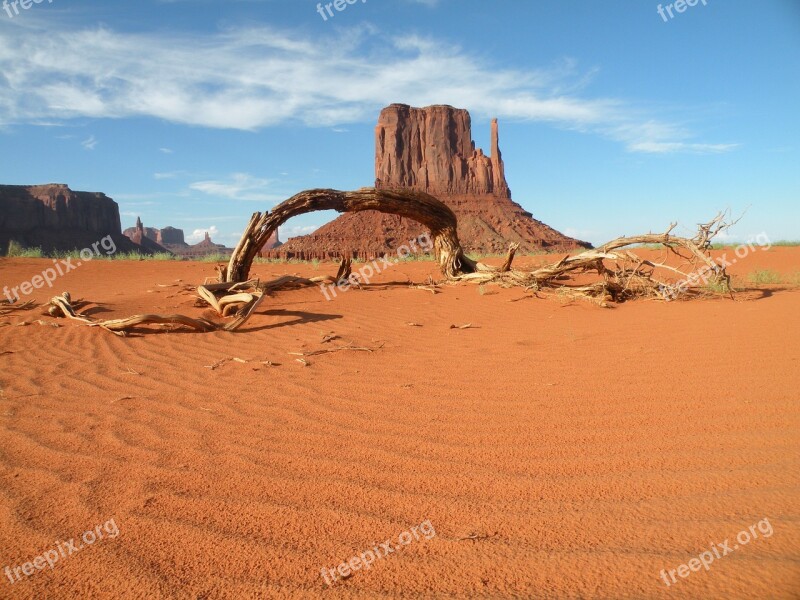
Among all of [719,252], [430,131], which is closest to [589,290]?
[719,252]

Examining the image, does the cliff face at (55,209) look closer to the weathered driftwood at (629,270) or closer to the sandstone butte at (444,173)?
the sandstone butte at (444,173)

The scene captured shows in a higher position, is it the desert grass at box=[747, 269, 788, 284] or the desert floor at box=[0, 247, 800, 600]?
the desert grass at box=[747, 269, 788, 284]

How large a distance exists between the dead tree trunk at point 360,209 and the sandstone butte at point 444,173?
158 feet

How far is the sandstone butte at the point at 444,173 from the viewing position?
5900 cm

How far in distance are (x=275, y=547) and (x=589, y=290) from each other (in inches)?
264

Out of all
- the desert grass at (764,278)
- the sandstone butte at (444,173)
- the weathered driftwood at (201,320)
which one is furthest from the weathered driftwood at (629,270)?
the sandstone butte at (444,173)

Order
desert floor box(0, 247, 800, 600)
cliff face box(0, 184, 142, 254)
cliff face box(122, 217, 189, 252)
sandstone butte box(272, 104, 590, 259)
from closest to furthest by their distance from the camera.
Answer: desert floor box(0, 247, 800, 600)
sandstone butte box(272, 104, 590, 259)
cliff face box(0, 184, 142, 254)
cliff face box(122, 217, 189, 252)

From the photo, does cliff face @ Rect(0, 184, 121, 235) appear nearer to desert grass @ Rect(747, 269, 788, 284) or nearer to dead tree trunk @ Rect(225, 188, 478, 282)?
dead tree trunk @ Rect(225, 188, 478, 282)

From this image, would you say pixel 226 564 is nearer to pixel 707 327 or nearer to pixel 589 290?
pixel 707 327

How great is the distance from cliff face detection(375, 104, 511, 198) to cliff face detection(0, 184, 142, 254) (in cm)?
3775

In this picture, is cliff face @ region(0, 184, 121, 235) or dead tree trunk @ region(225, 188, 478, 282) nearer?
dead tree trunk @ region(225, 188, 478, 282)

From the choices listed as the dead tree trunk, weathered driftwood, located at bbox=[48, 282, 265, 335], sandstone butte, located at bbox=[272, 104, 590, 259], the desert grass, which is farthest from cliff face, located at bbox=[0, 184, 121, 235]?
the desert grass

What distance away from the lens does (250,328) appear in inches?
227

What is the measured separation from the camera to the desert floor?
1.56m
